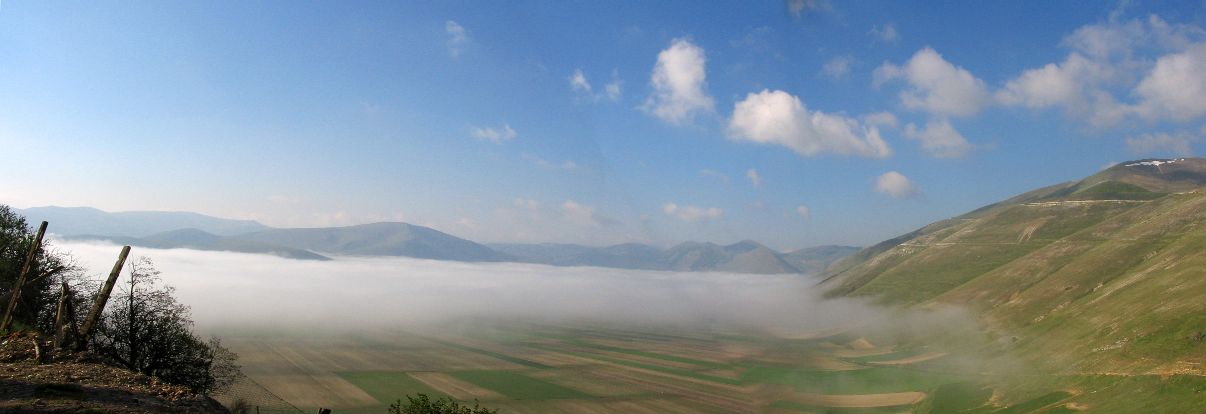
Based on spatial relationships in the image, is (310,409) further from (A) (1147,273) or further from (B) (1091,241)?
(B) (1091,241)

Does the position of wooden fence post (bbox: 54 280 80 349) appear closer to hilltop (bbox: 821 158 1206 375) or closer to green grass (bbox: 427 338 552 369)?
hilltop (bbox: 821 158 1206 375)

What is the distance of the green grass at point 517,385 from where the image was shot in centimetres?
11464

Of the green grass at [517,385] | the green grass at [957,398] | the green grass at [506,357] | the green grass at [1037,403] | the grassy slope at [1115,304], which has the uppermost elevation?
the grassy slope at [1115,304]

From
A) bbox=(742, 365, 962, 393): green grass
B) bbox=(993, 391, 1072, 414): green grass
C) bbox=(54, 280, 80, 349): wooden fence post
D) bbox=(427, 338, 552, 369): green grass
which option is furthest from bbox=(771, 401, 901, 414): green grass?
bbox=(54, 280, 80, 349): wooden fence post

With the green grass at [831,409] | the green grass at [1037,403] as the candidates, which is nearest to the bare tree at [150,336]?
the green grass at [831,409]

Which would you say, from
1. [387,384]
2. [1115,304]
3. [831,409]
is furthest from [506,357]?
[1115,304]

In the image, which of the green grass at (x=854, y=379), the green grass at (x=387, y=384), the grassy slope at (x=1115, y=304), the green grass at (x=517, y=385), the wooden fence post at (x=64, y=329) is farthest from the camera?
the green grass at (x=854, y=379)

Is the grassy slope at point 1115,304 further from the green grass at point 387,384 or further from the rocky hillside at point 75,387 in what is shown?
the green grass at point 387,384

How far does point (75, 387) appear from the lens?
24734 millimetres

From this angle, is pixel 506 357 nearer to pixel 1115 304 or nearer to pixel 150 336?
pixel 150 336

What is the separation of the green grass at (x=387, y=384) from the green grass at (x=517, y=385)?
1259 centimetres

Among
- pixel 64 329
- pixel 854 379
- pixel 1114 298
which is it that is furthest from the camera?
pixel 854 379

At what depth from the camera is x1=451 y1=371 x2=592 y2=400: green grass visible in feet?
376

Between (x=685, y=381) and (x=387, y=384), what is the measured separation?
68880 mm
